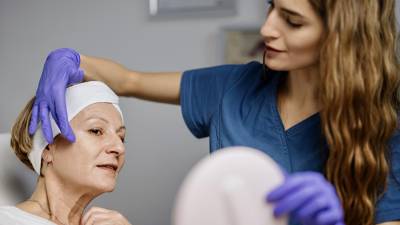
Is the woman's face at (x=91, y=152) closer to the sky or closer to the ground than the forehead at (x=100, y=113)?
closer to the ground

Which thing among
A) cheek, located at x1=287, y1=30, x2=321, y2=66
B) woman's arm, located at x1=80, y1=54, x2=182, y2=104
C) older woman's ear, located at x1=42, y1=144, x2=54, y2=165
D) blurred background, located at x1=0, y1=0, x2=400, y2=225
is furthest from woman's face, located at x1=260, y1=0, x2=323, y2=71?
blurred background, located at x1=0, y1=0, x2=400, y2=225

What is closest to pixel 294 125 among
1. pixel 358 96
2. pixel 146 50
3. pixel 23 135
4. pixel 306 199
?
pixel 358 96

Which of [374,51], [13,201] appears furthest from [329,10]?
[13,201]

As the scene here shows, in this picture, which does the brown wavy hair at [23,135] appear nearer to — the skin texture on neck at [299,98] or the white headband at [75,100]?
the white headband at [75,100]

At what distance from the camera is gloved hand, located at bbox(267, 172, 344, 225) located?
2.78ft

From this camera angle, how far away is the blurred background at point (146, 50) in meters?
1.92

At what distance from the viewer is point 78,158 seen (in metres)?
1.31

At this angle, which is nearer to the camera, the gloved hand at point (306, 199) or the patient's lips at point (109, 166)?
the gloved hand at point (306, 199)

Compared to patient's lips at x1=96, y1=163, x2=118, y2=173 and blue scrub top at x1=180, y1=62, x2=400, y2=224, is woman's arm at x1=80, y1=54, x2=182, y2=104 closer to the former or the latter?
blue scrub top at x1=180, y1=62, x2=400, y2=224

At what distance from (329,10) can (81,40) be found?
122cm

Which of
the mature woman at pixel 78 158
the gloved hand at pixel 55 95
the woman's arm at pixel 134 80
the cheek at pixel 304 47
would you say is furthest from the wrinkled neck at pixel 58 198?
the cheek at pixel 304 47

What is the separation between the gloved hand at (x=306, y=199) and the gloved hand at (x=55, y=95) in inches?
23.1

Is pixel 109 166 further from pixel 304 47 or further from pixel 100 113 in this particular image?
pixel 304 47

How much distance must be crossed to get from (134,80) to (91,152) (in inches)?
9.4
